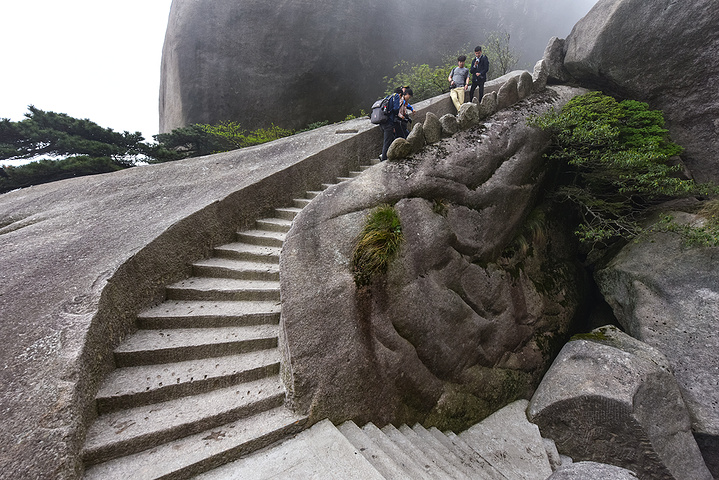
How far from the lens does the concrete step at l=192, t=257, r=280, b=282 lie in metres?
4.46

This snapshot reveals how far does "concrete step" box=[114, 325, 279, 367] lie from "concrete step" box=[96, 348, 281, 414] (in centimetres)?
7

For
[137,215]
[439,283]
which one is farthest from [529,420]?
[137,215]

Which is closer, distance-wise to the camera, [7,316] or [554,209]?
[7,316]

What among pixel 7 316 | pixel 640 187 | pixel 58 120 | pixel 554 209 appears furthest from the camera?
pixel 58 120

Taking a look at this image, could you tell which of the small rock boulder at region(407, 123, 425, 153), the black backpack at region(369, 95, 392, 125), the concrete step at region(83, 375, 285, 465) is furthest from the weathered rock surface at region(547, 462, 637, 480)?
the black backpack at region(369, 95, 392, 125)

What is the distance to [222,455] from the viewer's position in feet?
8.75

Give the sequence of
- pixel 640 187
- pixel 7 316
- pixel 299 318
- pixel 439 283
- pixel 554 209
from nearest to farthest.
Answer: pixel 7 316
pixel 299 318
pixel 439 283
pixel 640 187
pixel 554 209

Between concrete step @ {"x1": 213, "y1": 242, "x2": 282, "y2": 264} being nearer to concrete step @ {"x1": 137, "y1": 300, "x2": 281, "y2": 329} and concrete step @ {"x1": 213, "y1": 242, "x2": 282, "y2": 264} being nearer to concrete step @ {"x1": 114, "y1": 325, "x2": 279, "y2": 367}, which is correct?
concrete step @ {"x1": 137, "y1": 300, "x2": 281, "y2": 329}

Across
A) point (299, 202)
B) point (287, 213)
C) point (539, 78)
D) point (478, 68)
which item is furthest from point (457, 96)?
point (287, 213)

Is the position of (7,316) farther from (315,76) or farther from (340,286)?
(315,76)

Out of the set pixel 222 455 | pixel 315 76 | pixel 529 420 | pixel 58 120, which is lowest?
pixel 529 420

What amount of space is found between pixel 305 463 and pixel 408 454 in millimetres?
1225

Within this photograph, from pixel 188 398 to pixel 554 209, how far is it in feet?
25.9

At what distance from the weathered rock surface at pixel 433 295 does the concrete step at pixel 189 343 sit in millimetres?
668
